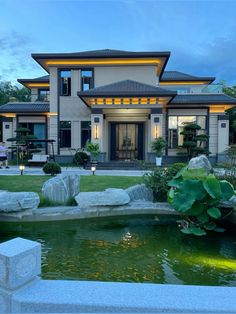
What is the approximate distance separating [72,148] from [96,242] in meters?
13.4

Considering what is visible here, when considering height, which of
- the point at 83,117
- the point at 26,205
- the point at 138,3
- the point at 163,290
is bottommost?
the point at 26,205

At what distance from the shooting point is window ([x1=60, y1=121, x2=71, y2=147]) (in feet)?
62.5

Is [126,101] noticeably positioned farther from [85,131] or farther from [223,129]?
[223,129]

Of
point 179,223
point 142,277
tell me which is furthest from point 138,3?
point 142,277

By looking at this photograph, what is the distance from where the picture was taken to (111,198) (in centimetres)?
746

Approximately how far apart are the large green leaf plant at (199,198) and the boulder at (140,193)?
147 centimetres

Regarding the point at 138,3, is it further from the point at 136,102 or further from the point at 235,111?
the point at 235,111

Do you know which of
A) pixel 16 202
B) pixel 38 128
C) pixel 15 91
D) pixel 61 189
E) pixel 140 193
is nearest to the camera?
pixel 16 202

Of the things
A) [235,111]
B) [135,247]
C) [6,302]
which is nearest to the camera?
[6,302]

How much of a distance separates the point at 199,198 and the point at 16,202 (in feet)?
13.4

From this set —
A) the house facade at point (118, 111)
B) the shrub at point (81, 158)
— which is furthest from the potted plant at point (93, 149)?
the house facade at point (118, 111)

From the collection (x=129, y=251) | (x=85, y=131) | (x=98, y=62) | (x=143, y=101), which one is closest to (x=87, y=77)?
(x=98, y=62)

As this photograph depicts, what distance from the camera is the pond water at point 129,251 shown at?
4438 millimetres

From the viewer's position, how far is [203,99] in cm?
1822
